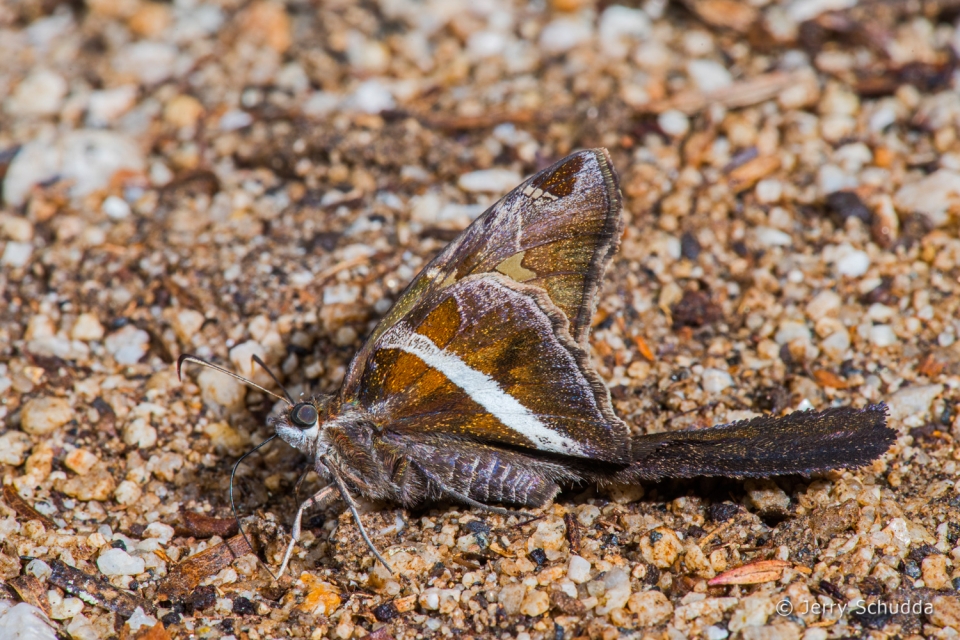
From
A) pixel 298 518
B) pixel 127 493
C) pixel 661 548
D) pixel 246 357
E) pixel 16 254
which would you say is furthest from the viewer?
pixel 16 254

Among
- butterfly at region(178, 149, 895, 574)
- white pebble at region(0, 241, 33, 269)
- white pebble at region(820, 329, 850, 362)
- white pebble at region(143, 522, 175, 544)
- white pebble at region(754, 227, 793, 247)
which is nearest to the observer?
butterfly at region(178, 149, 895, 574)

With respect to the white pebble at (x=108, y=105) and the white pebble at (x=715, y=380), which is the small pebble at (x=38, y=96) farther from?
the white pebble at (x=715, y=380)

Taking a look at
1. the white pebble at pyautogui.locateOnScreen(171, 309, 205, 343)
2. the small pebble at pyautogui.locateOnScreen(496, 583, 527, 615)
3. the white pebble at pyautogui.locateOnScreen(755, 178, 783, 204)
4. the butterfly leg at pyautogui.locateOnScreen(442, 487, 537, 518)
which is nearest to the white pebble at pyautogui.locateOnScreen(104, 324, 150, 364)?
the white pebble at pyautogui.locateOnScreen(171, 309, 205, 343)

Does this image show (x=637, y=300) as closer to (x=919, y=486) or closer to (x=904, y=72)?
(x=919, y=486)

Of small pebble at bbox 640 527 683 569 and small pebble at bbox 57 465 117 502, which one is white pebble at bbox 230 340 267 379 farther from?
small pebble at bbox 640 527 683 569

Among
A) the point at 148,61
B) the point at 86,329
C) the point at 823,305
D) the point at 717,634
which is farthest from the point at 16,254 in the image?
the point at 823,305

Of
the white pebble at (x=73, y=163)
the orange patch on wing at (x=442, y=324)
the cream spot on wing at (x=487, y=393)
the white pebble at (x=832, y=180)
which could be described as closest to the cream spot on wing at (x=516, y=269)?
the orange patch on wing at (x=442, y=324)

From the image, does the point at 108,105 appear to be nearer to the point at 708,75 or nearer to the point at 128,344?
the point at 128,344
